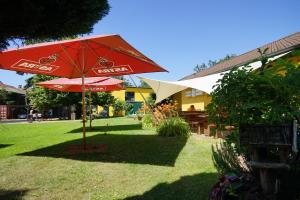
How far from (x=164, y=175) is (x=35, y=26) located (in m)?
3.41

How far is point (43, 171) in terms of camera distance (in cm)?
592

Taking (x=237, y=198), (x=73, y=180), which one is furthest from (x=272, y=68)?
(x=73, y=180)

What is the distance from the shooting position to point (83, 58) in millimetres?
8633

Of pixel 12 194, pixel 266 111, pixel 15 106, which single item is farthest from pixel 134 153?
pixel 15 106

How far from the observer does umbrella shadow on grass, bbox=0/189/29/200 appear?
4426 millimetres

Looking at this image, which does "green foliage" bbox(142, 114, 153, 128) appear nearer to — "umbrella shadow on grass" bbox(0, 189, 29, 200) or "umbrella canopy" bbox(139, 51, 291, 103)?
"umbrella canopy" bbox(139, 51, 291, 103)

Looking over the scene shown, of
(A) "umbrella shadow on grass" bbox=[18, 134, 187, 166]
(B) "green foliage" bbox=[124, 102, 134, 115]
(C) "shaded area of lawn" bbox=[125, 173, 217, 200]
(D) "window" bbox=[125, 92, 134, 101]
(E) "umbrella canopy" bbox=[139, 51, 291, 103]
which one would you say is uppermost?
(D) "window" bbox=[125, 92, 134, 101]

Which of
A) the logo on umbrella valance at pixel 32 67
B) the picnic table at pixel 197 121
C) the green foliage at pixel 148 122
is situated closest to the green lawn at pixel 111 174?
the logo on umbrella valance at pixel 32 67

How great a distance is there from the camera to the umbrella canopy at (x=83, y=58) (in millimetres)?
7473

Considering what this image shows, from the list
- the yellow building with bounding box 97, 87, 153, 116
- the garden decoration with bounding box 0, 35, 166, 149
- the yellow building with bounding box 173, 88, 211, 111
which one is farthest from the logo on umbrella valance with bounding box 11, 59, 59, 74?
the yellow building with bounding box 97, 87, 153, 116

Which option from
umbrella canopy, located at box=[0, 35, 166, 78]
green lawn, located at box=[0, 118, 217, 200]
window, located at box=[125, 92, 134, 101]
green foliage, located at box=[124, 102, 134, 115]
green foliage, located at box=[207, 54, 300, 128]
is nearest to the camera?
green foliage, located at box=[207, 54, 300, 128]

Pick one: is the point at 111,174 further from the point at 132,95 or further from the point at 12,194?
the point at 132,95

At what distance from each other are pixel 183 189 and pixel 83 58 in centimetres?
528

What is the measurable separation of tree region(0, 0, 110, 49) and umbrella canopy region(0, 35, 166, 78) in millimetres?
3486
